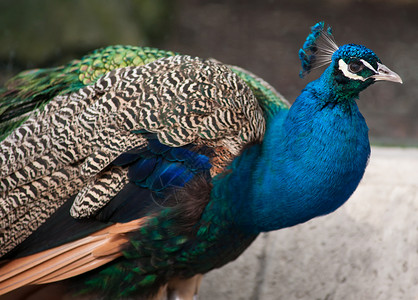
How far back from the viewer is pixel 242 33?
7145mm

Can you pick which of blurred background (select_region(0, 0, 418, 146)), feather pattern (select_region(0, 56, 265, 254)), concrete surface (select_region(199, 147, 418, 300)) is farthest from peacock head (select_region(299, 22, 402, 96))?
blurred background (select_region(0, 0, 418, 146))

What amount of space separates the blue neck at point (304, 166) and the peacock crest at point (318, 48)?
→ 11 centimetres

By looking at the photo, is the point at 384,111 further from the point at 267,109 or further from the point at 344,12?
the point at 267,109

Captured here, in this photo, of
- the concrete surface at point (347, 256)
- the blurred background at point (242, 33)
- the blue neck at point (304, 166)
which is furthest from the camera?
the blurred background at point (242, 33)

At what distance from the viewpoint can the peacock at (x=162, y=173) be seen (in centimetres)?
232

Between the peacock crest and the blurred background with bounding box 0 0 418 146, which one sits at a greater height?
the peacock crest

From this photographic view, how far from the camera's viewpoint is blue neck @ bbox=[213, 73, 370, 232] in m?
2.30

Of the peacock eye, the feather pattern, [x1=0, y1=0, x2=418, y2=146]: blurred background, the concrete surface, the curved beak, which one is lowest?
the concrete surface

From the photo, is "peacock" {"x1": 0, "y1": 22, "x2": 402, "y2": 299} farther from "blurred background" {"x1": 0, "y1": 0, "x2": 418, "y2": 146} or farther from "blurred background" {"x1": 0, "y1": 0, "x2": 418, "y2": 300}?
"blurred background" {"x1": 0, "y1": 0, "x2": 418, "y2": 146}

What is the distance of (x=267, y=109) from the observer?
264cm

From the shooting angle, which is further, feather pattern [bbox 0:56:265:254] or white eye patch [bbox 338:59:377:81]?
feather pattern [bbox 0:56:265:254]

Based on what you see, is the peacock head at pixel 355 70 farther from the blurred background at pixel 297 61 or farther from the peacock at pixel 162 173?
the blurred background at pixel 297 61

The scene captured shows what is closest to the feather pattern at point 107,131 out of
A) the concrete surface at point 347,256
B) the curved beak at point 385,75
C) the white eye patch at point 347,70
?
the white eye patch at point 347,70

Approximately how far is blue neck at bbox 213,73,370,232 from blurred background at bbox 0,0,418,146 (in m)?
2.71
